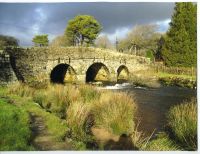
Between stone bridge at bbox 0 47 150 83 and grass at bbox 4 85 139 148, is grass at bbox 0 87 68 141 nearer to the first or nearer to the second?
grass at bbox 4 85 139 148

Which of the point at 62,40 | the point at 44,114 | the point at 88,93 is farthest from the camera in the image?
the point at 62,40

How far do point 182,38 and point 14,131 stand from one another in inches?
157

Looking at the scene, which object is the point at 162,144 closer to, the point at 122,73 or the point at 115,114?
the point at 115,114

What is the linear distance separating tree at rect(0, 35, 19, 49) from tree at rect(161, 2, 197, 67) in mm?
2956

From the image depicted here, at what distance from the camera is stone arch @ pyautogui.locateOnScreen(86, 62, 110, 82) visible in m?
11.9

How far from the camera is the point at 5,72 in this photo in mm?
7824

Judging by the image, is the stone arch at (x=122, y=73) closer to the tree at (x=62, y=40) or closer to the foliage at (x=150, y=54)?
the foliage at (x=150, y=54)

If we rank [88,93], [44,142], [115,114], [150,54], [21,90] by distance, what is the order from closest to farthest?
[44,142]
[115,114]
[88,93]
[21,90]
[150,54]

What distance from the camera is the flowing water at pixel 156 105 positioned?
598 cm

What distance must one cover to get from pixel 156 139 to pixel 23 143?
2026 mm

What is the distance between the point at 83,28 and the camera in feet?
23.4

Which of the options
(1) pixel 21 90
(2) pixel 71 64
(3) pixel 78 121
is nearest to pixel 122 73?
(2) pixel 71 64

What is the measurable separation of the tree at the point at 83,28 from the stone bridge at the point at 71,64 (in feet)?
5.33

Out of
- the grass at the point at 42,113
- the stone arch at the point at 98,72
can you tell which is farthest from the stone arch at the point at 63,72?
the grass at the point at 42,113
